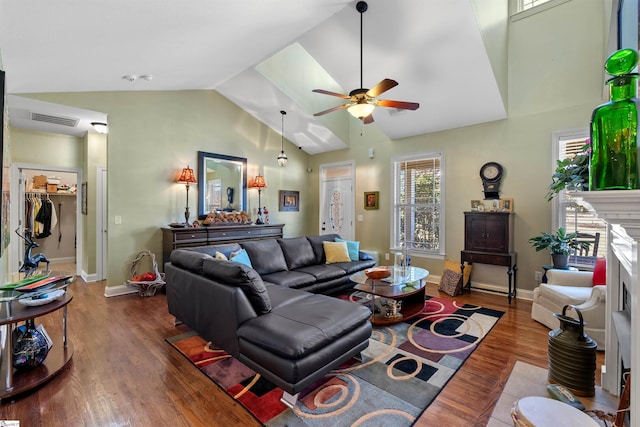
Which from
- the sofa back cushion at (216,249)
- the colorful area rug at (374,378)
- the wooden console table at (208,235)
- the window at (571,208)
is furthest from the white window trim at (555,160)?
the wooden console table at (208,235)

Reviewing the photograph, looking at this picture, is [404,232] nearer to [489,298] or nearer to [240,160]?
[489,298]

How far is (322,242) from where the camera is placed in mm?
4793

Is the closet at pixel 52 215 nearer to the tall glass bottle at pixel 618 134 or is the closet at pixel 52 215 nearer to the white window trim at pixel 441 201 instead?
the white window trim at pixel 441 201

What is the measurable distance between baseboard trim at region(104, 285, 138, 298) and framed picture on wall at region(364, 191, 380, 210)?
14.4 feet

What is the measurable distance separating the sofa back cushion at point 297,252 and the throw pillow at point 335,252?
9.3 inches

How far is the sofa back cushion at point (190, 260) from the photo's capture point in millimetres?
2669

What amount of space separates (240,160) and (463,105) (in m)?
4.11

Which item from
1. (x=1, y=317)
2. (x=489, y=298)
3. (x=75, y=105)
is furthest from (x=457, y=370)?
(x=75, y=105)

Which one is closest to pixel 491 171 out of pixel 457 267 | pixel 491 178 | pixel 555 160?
pixel 491 178

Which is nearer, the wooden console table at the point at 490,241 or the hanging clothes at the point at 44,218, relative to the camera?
the wooden console table at the point at 490,241

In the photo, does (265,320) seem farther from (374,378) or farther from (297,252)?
(297,252)

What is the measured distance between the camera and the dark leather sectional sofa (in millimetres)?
1877

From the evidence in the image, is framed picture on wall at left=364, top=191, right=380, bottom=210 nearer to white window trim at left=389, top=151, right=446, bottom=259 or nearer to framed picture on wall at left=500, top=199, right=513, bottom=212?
white window trim at left=389, top=151, right=446, bottom=259

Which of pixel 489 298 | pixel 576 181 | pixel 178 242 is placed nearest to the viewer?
pixel 576 181
